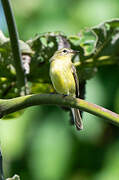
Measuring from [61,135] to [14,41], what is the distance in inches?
58.5

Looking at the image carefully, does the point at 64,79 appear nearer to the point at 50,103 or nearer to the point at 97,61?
the point at 97,61

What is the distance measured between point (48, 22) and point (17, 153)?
920 millimetres

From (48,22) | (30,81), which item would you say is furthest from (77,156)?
(30,81)

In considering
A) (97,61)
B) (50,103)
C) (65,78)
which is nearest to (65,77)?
(65,78)

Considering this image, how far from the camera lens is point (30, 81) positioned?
184cm

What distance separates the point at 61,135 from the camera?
9.39 ft

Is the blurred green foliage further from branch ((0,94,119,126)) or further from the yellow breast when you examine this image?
branch ((0,94,119,126))

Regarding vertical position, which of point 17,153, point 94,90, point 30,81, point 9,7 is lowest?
point 17,153

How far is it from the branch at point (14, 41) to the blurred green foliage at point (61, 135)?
3.87 ft

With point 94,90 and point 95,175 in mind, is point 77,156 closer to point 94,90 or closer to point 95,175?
point 95,175

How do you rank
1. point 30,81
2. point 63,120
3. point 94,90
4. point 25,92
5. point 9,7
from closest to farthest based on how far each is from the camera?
point 9,7
point 25,92
point 30,81
point 94,90
point 63,120

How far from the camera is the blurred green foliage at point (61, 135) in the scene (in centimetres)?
284

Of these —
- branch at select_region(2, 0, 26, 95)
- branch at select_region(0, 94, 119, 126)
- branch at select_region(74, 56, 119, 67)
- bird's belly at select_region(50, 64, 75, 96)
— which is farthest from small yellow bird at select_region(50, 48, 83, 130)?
branch at select_region(0, 94, 119, 126)

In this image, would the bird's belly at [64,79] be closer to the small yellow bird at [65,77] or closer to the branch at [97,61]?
the small yellow bird at [65,77]
